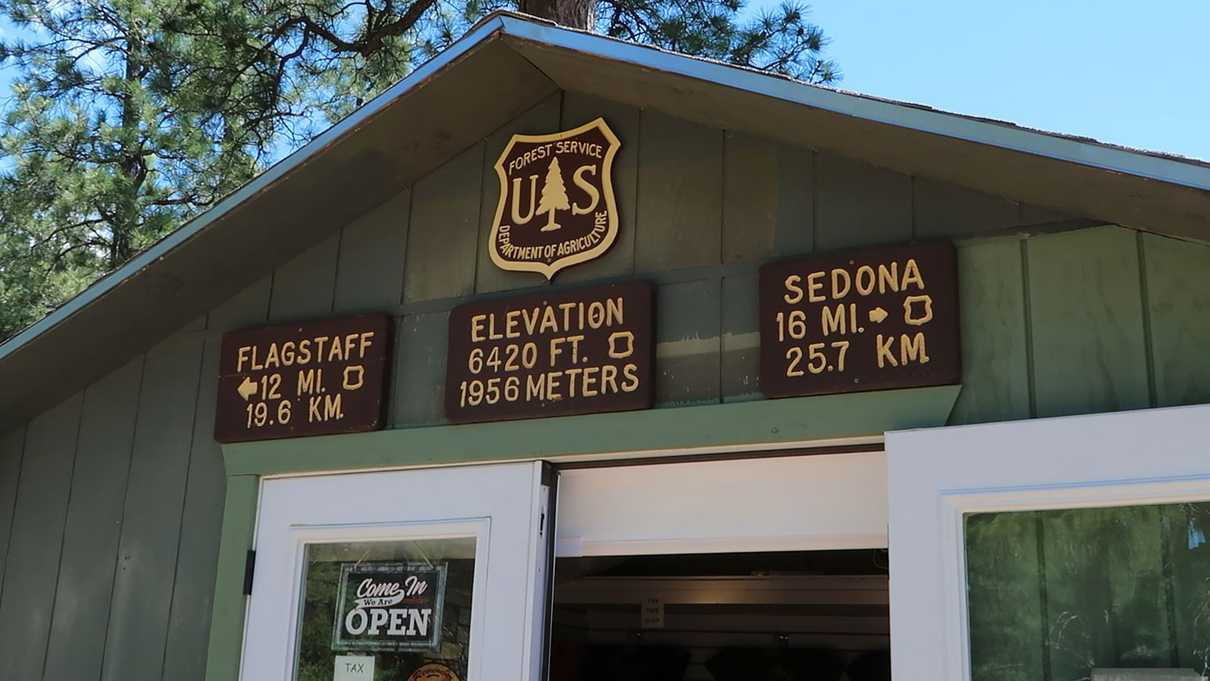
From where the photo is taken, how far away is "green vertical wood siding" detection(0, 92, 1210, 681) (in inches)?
140

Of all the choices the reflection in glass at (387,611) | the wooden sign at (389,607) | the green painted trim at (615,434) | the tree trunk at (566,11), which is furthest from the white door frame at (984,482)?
the tree trunk at (566,11)

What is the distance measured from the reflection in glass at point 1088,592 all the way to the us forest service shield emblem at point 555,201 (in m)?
1.59

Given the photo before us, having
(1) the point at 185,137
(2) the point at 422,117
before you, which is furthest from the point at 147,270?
(1) the point at 185,137

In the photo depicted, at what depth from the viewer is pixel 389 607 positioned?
4410mm

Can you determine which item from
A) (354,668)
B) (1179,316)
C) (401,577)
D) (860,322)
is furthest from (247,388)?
(1179,316)

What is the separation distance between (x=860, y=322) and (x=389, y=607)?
1.78 meters

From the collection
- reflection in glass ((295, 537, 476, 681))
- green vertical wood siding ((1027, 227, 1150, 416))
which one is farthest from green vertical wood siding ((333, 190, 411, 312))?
green vertical wood siding ((1027, 227, 1150, 416))

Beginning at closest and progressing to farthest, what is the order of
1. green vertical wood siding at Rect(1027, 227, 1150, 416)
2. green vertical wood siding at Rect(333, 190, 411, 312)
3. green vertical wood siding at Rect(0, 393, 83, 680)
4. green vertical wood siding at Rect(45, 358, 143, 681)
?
1. green vertical wood siding at Rect(1027, 227, 1150, 416)
2. green vertical wood siding at Rect(333, 190, 411, 312)
3. green vertical wood siding at Rect(45, 358, 143, 681)
4. green vertical wood siding at Rect(0, 393, 83, 680)

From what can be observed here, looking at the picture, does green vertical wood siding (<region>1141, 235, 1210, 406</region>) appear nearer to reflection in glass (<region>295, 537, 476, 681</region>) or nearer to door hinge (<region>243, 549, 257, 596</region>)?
reflection in glass (<region>295, 537, 476, 681</region>)

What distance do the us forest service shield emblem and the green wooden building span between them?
0.16ft

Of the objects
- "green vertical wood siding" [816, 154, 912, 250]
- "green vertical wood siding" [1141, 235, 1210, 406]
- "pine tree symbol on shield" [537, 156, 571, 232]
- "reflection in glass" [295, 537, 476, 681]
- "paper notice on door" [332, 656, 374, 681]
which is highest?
"pine tree symbol on shield" [537, 156, 571, 232]

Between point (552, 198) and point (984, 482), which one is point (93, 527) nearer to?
point (552, 198)

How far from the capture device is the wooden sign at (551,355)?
13.6 ft

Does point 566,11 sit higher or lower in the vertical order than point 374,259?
higher
